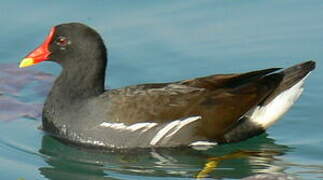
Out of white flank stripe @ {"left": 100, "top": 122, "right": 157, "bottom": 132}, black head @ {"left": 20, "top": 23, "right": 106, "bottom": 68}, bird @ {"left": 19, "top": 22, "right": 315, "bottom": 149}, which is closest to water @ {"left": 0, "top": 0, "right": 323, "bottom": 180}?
bird @ {"left": 19, "top": 22, "right": 315, "bottom": 149}

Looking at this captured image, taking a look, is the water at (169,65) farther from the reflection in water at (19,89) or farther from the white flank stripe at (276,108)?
the white flank stripe at (276,108)

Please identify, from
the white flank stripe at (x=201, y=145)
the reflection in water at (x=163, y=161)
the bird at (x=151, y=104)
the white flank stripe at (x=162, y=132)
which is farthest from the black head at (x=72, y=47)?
the white flank stripe at (x=201, y=145)

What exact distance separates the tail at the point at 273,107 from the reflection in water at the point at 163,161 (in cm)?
15

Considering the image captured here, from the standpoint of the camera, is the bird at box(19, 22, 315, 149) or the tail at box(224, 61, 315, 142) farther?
the tail at box(224, 61, 315, 142)

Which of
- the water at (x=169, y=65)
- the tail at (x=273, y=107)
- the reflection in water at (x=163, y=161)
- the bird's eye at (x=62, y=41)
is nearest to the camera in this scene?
the reflection in water at (x=163, y=161)

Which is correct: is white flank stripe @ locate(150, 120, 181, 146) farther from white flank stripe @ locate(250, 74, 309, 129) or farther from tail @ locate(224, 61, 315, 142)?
white flank stripe @ locate(250, 74, 309, 129)

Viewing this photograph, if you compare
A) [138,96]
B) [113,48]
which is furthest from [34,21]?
[138,96]

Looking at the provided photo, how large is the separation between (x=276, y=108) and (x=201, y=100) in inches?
29.6

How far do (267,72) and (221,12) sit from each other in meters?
2.43

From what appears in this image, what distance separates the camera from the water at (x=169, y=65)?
9.38m

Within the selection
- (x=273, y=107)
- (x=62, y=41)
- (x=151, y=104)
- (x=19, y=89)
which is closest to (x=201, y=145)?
(x=151, y=104)

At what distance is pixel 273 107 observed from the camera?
991 cm

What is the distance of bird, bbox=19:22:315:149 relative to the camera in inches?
377

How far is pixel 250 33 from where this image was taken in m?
11.7
